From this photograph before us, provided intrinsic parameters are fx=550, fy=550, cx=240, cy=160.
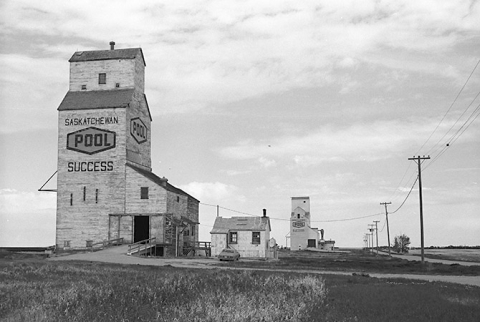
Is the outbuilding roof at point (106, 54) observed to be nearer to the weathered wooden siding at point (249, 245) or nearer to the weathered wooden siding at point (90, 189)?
the weathered wooden siding at point (90, 189)

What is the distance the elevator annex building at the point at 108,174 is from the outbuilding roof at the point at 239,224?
14.5ft

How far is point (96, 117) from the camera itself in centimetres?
6353

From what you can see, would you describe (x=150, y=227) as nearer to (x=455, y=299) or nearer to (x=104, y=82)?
(x=104, y=82)

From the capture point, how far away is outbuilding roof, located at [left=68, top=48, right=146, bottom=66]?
67312mm

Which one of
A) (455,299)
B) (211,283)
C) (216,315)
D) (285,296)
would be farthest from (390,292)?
(216,315)

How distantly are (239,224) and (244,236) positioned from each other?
5.11 feet

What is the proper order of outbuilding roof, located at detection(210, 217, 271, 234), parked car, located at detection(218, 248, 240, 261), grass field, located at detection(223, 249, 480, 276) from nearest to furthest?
grass field, located at detection(223, 249, 480, 276)
parked car, located at detection(218, 248, 240, 261)
outbuilding roof, located at detection(210, 217, 271, 234)

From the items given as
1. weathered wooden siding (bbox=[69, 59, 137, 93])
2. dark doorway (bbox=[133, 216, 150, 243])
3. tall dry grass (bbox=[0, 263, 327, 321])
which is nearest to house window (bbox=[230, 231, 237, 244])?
dark doorway (bbox=[133, 216, 150, 243])

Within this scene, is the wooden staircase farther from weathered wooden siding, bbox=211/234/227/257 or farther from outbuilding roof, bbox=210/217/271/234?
outbuilding roof, bbox=210/217/271/234

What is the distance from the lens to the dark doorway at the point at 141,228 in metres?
63.4

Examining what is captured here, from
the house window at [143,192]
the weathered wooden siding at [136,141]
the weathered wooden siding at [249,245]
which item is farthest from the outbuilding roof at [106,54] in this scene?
the weathered wooden siding at [249,245]

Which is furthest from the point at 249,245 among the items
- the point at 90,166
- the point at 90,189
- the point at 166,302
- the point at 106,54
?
the point at 166,302

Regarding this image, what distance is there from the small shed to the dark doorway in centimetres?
775

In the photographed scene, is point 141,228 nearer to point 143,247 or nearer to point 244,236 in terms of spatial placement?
point 143,247
